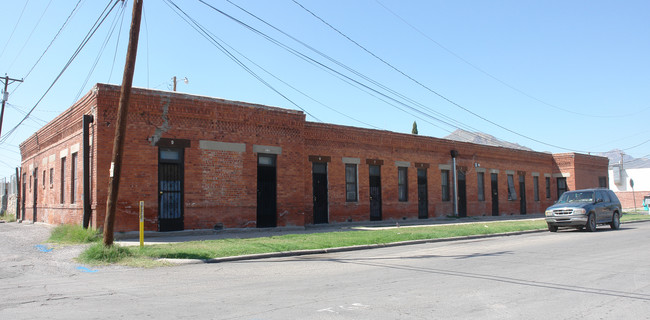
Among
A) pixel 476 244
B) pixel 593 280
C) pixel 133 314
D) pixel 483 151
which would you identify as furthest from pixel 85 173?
pixel 483 151

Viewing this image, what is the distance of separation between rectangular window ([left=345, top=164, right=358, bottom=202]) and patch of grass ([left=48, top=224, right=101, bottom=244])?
Result: 12.1m

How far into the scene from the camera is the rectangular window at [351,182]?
23953 millimetres

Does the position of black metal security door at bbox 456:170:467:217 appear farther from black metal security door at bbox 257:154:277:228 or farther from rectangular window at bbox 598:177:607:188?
rectangular window at bbox 598:177:607:188

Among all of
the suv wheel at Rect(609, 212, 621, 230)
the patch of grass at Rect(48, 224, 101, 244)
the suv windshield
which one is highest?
the suv windshield

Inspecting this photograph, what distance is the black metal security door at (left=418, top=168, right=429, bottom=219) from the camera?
27.5 metres

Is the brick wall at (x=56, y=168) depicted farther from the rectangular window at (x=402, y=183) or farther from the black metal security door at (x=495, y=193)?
the black metal security door at (x=495, y=193)

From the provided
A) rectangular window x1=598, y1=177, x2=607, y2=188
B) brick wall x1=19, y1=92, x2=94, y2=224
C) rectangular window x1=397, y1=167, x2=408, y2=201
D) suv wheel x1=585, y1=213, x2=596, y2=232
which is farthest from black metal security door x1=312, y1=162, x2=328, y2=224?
rectangular window x1=598, y1=177, x2=607, y2=188

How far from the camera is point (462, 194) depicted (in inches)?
1194

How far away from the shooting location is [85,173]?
54.1 ft

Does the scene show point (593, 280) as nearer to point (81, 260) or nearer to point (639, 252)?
point (639, 252)

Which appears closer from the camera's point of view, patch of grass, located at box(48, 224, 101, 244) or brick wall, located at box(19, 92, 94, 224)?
patch of grass, located at box(48, 224, 101, 244)

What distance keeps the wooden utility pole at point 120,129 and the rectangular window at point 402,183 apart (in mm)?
17296

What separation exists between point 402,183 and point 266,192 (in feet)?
32.8

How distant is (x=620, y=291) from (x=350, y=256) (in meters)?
6.44
